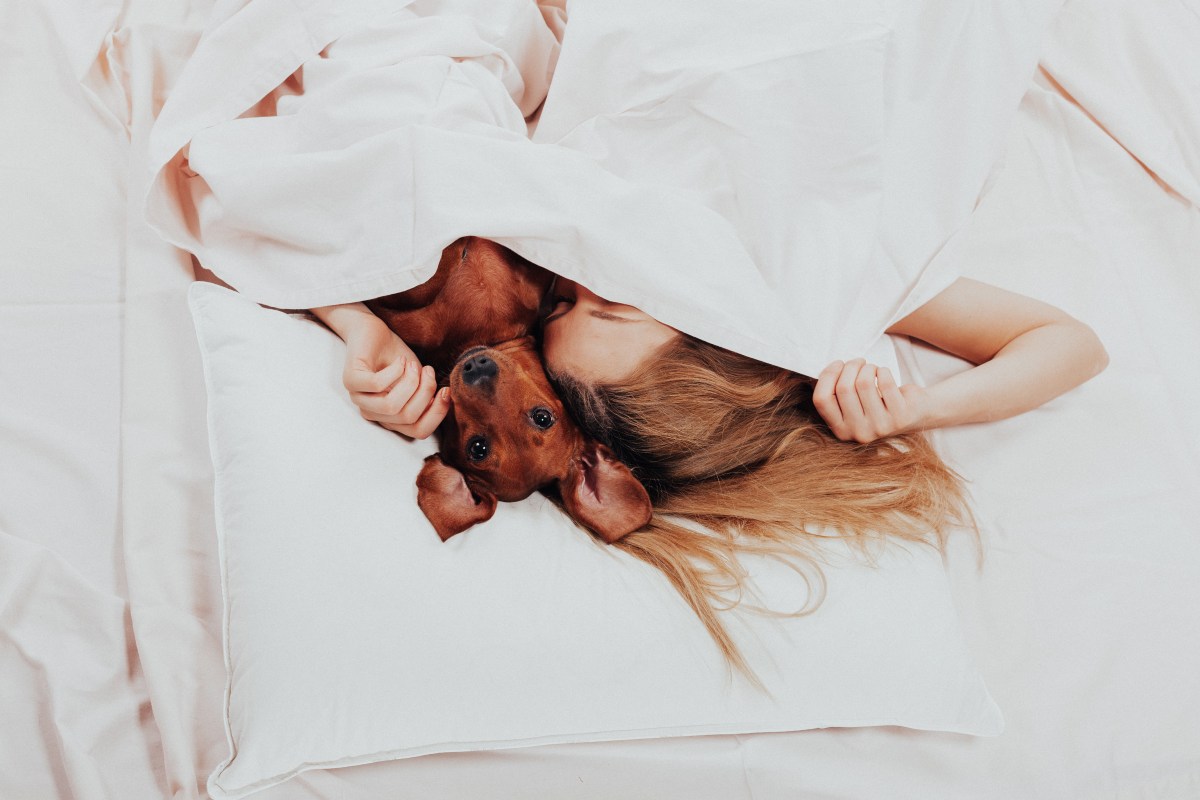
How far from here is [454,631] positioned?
3.43 feet

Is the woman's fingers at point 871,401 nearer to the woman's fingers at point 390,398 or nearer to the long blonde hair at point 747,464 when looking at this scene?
the long blonde hair at point 747,464

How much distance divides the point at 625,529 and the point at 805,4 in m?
0.88

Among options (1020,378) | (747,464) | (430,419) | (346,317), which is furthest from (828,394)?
(346,317)

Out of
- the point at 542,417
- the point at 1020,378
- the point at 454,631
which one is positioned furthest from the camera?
the point at 1020,378

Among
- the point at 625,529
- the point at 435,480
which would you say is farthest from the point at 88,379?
the point at 625,529

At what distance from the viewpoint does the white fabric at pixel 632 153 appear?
1.19 metres

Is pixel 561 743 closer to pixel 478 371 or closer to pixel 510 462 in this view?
pixel 510 462

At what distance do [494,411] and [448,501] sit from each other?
13cm

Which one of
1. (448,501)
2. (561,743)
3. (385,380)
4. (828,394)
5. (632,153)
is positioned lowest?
(561,743)

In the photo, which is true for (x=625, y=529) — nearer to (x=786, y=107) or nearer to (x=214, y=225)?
(x=786, y=107)

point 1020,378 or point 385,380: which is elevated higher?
point 1020,378

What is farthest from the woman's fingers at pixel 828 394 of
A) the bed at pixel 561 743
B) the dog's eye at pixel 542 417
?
the dog's eye at pixel 542 417

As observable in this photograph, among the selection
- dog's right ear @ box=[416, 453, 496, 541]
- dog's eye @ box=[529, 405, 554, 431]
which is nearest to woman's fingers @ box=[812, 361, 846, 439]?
dog's eye @ box=[529, 405, 554, 431]

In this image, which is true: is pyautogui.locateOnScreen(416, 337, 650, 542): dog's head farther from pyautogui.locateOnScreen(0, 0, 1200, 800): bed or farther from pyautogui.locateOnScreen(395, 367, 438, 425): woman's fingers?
pyautogui.locateOnScreen(0, 0, 1200, 800): bed
